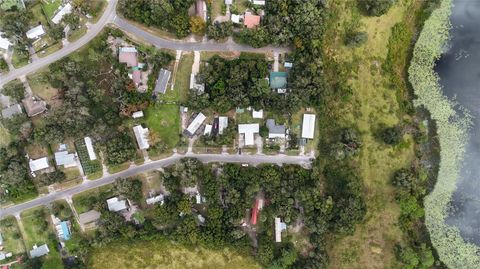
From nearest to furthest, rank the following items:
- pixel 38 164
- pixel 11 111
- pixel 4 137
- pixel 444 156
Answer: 1. pixel 11 111
2. pixel 38 164
3. pixel 4 137
4. pixel 444 156

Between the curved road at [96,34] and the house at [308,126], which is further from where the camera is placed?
the curved road at [96,34]

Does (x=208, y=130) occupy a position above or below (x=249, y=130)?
above

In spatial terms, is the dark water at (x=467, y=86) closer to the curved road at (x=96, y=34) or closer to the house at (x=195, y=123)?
the house at (x=195, y=123)

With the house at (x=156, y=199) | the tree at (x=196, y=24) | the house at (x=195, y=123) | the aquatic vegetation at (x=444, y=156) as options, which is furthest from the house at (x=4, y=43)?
the aquatic vegetation at (x=444, y=156)

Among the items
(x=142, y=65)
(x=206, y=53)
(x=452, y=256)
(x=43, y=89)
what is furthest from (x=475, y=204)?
(x=43, y=89)

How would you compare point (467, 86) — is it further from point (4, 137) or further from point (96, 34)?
point (4, 137)

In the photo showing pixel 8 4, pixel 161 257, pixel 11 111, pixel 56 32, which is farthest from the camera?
pixel 161 257

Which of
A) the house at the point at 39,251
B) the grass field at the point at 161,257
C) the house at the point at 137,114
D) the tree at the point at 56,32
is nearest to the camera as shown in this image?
the tree at the point at 56,32

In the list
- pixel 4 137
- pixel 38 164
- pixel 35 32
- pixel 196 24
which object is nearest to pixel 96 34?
pixel 35 32
